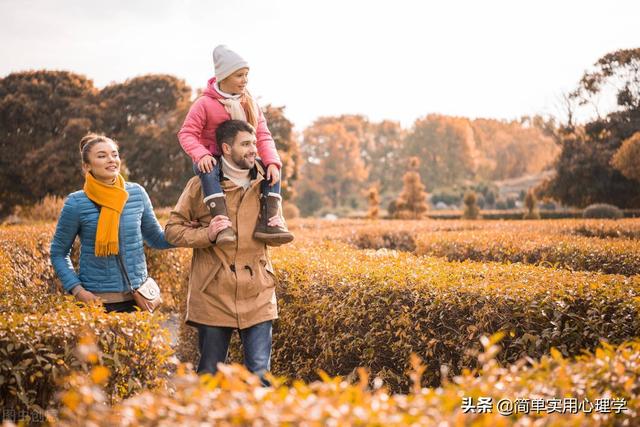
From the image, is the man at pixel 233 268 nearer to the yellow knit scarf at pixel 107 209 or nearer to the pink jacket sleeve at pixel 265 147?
the pink jacket sleeve at pixel 265 147

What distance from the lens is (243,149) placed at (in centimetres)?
397

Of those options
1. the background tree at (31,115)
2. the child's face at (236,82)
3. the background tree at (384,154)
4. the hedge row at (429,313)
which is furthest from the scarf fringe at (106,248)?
the background tree at (384,154)

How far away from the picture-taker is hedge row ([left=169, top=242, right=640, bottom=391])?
13.1 feet

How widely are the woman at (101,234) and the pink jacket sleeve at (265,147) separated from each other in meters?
1.05

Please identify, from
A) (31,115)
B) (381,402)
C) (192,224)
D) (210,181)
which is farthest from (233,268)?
(31,115)

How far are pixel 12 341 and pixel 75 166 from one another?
29.5m

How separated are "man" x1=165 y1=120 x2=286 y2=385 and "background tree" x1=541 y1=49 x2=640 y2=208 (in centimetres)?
2965

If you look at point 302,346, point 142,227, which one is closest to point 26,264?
point 142,227

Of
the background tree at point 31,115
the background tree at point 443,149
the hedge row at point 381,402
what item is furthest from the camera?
the background tree at point 443,149

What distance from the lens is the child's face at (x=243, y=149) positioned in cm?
397

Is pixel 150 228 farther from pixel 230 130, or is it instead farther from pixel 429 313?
pixel 429 313

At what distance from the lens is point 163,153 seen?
1152 inches

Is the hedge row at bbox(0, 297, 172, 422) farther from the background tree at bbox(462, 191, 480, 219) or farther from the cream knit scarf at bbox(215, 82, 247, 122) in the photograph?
the background tree at bbox(462, 191, 480, 219)

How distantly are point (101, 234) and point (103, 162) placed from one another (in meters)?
0.53
